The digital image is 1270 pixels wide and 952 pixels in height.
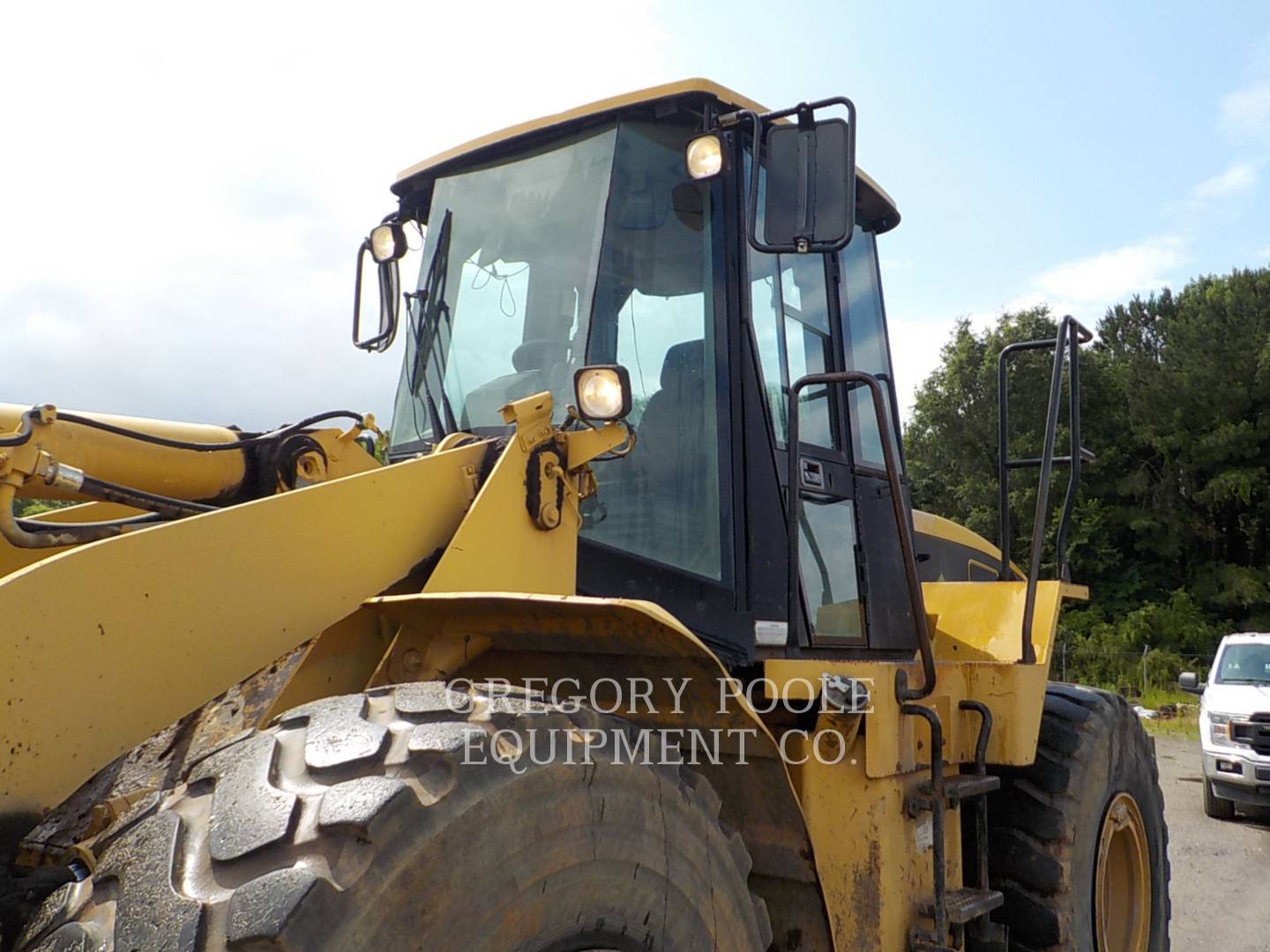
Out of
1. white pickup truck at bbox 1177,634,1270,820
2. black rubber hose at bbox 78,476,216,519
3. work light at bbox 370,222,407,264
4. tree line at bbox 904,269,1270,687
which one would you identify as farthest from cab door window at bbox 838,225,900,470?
tree line at bbox 904,269,1270,687

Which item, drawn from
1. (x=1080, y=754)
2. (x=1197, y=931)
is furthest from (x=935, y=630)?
(x=1197, y=931)

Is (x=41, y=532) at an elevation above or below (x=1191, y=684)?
above

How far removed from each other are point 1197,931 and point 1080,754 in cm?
309

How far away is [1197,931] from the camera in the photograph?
625 centimetres

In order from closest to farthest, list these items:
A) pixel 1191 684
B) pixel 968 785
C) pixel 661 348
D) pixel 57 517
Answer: pixel 57 517 → pixel 661 348 → pixel 968 785 → pixel 1191 684

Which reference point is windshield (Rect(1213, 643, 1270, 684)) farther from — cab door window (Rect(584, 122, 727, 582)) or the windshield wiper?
the windshield wiper

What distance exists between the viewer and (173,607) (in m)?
2.22

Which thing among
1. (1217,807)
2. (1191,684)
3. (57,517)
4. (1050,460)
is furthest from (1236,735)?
(57,517)

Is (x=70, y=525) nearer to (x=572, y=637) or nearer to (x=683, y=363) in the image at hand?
(x=572, y=637)

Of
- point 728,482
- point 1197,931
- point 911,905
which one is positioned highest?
point 728,482

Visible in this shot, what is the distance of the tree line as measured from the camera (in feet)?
109

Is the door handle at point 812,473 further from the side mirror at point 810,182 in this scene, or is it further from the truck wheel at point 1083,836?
the truck wheel at point 1083,836

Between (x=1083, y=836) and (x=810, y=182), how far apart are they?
262 cm

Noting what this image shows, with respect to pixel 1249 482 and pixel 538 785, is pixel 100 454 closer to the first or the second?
pixel 538 785
